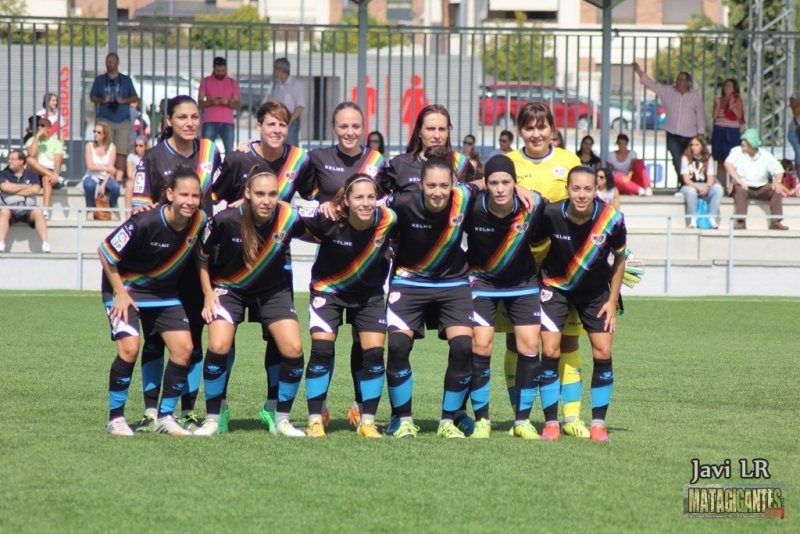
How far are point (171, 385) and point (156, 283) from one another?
1.94 ft

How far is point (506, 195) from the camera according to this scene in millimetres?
6383

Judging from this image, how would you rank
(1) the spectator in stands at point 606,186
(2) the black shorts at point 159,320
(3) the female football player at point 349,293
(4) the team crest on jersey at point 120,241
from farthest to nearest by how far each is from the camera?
(1) the spectator in stands at point 606,186 < (3) the female football player at point 349,293 < (2) the black shorts at point 159,320 < (4) the team crest on jersey at point 120,241

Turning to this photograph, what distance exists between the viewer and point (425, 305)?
21.7 feet

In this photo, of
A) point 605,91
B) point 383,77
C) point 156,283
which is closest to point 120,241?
point 156,283

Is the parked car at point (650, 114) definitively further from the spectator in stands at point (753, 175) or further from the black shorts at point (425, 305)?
the black shorts at point (425, 305)

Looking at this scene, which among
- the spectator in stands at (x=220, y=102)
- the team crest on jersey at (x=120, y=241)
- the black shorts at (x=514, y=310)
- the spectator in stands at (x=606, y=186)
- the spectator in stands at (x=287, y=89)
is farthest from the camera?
the spectator in stands at (x=220, y=102)

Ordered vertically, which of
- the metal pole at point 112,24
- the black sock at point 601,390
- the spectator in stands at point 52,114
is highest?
the metal pole at point 112,24

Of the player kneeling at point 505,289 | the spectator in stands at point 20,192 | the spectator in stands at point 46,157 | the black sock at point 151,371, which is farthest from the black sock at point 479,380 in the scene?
the spectator in stands at point 46,157

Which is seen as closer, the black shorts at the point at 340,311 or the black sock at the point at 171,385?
the black sock at the point at 171,385

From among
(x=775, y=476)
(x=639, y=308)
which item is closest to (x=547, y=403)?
(x=775, y=476)

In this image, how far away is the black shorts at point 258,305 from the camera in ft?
21.5

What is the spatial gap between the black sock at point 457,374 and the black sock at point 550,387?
464 millimetres

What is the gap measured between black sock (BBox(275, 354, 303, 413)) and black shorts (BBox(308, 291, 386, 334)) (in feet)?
0.70

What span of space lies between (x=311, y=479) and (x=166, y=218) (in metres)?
1.84
